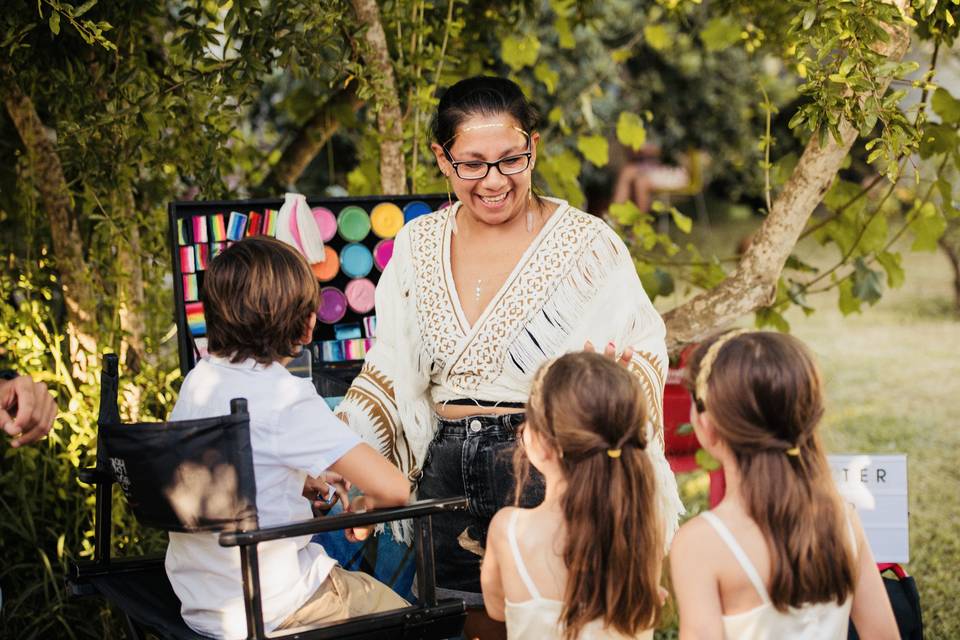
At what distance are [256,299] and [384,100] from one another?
1518 millimetres

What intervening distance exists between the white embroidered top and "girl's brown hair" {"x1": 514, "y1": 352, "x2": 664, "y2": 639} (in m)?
0.45

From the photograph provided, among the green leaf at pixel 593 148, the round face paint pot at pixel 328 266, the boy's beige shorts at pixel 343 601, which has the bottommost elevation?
the boy's beige shorts at pixel 343 601

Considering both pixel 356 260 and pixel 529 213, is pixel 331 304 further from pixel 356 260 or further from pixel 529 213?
pixel 529 213

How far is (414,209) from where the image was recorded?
3.38 metres

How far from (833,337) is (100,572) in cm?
778

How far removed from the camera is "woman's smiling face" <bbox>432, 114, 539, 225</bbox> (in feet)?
8.33

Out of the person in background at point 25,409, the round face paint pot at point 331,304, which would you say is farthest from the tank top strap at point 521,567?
the round face paint pot at point 331,304

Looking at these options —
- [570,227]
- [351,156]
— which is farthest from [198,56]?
[351,156]

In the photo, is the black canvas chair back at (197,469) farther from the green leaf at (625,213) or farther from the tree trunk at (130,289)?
the green leaf at (625,213)

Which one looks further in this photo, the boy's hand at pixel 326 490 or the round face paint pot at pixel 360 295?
the round face paint pot at pixel 360 295

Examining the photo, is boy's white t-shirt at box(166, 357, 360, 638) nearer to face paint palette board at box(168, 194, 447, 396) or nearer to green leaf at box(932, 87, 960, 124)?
face paint palette board at box(168, 194, 447, 396)

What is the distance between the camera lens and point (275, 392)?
2.21m

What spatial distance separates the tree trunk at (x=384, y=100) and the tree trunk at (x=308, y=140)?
614 millimetres

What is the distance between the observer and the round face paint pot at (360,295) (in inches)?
130
